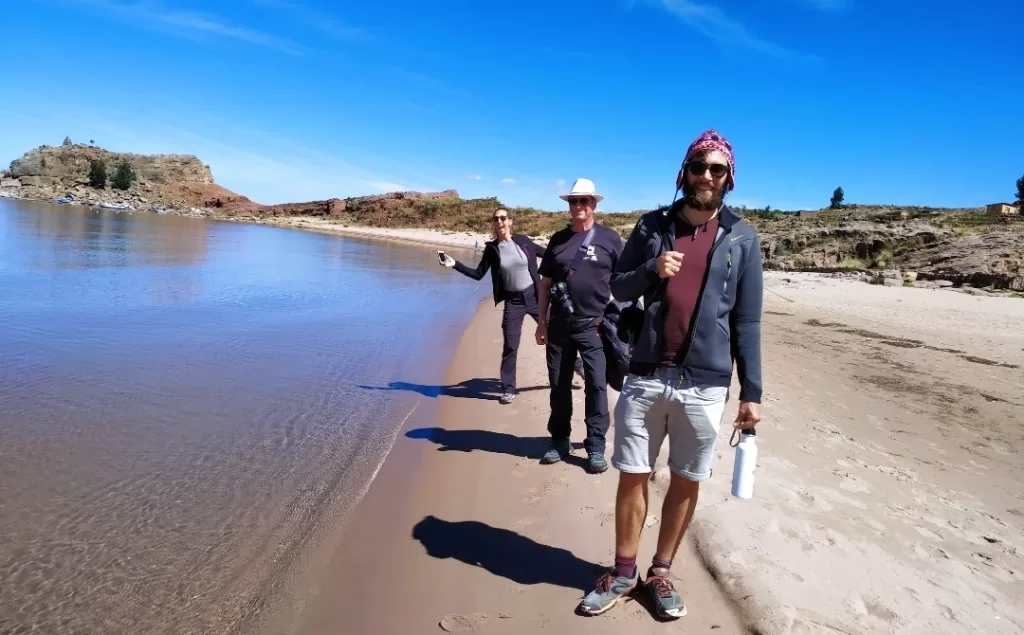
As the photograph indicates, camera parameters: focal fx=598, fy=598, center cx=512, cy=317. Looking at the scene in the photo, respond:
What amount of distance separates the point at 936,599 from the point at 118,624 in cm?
366

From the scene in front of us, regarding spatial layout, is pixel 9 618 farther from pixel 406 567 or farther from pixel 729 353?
pixel 729 353

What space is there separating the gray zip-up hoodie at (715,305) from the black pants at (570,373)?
5.71 ft

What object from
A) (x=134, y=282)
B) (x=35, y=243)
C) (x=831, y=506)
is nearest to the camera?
(x=831, y=506)

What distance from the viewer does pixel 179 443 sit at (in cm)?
457

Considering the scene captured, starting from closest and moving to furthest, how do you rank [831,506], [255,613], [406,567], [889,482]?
[255,613], [406,567], [831,506], [889,482]

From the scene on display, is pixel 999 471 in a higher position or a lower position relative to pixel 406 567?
higher

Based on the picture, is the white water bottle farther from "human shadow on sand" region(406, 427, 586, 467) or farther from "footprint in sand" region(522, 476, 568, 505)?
"human shadow on sand" region(406, 427, 586, 467)

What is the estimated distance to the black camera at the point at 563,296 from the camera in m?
4.30

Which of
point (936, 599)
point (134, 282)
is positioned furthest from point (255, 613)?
point (134, 282)

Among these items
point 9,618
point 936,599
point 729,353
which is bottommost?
point 9,618

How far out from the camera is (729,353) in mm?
2568

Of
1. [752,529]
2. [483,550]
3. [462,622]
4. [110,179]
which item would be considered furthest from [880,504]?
[110,179]

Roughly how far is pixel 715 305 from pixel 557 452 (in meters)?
2.37

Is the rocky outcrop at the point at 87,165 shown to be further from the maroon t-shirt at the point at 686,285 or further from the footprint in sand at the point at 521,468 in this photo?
the maroon t-shirt at the point at 686,285
